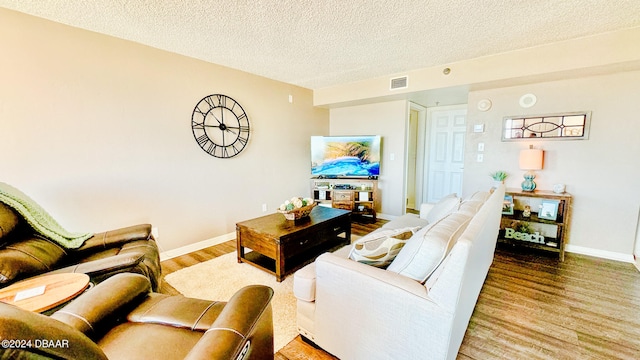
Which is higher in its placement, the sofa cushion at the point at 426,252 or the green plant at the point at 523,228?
the sofa cushion at the point at 426,252

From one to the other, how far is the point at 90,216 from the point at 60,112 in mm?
996

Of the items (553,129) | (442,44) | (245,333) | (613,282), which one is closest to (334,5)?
(442,44)

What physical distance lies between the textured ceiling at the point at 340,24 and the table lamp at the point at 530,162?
1.18m

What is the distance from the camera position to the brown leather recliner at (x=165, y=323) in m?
0.95

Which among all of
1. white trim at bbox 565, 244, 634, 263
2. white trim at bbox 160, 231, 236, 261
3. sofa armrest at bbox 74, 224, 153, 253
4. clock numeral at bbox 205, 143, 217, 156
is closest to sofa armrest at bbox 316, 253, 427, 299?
sofa armrest at bbox 74, 224, 153, 253

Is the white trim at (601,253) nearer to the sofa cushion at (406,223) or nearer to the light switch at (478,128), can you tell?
the light switch at (478,128)

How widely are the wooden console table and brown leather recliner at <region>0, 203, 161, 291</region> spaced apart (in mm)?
122

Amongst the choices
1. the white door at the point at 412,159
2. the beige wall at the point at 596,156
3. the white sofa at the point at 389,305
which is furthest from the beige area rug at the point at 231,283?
the white door at the point at 412,159

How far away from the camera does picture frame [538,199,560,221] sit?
9.79 feet

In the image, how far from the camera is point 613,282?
2451mm

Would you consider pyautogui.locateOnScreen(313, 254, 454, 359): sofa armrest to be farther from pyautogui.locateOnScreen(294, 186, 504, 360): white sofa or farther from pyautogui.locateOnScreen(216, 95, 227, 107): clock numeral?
pyautogui.locateOnScreen(216, 95, 227, 107): clock numeral

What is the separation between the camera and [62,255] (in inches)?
73.2

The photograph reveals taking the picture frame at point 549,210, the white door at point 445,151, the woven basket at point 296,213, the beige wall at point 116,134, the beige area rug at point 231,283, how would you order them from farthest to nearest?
1. the white door at point 445,151
2. the picture frame at point 549,210
3. the woven basket at point 296,213
4. the beige wall at point 116,134
5. the beige area rug at point 231,283

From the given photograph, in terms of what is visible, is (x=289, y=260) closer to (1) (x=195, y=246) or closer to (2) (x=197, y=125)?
(1) (x=195, y=246)
